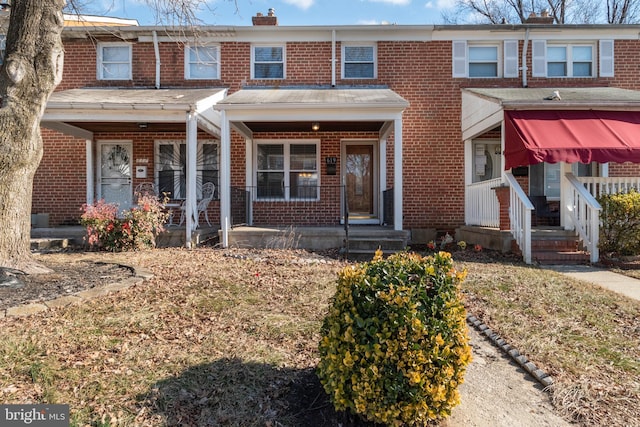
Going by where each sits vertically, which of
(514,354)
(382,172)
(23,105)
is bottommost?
(514,354)

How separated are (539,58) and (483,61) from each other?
1.49 metres

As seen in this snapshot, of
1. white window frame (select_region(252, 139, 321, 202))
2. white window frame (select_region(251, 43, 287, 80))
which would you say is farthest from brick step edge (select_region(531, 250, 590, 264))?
white window frame (select_region(251, 43, 287, 80))

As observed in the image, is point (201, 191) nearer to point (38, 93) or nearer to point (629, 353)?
point (38, 93)

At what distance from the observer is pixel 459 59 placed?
1081 cm

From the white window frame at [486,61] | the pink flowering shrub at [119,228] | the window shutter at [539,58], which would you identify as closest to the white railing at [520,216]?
the white window frame at [486,61]

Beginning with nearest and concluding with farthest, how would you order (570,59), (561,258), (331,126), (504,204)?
(561,258) < (504,204) < (331,126) < (570,59)

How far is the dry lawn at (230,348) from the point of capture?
2.49 meters

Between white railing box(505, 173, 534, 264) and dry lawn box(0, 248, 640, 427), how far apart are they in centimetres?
207

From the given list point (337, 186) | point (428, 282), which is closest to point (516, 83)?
point (337, 186)

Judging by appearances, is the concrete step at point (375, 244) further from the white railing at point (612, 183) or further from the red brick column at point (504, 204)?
the white railing at point (612, 183)

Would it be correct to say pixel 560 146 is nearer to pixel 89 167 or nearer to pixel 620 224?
pixel 620 224

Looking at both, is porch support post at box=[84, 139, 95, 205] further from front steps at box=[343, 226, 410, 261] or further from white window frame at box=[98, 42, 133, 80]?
front steps at box=[343, 226, 410, 261]

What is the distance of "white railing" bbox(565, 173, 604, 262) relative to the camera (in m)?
7.47

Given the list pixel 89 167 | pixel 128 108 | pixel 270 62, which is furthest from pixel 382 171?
pixel 89 167
